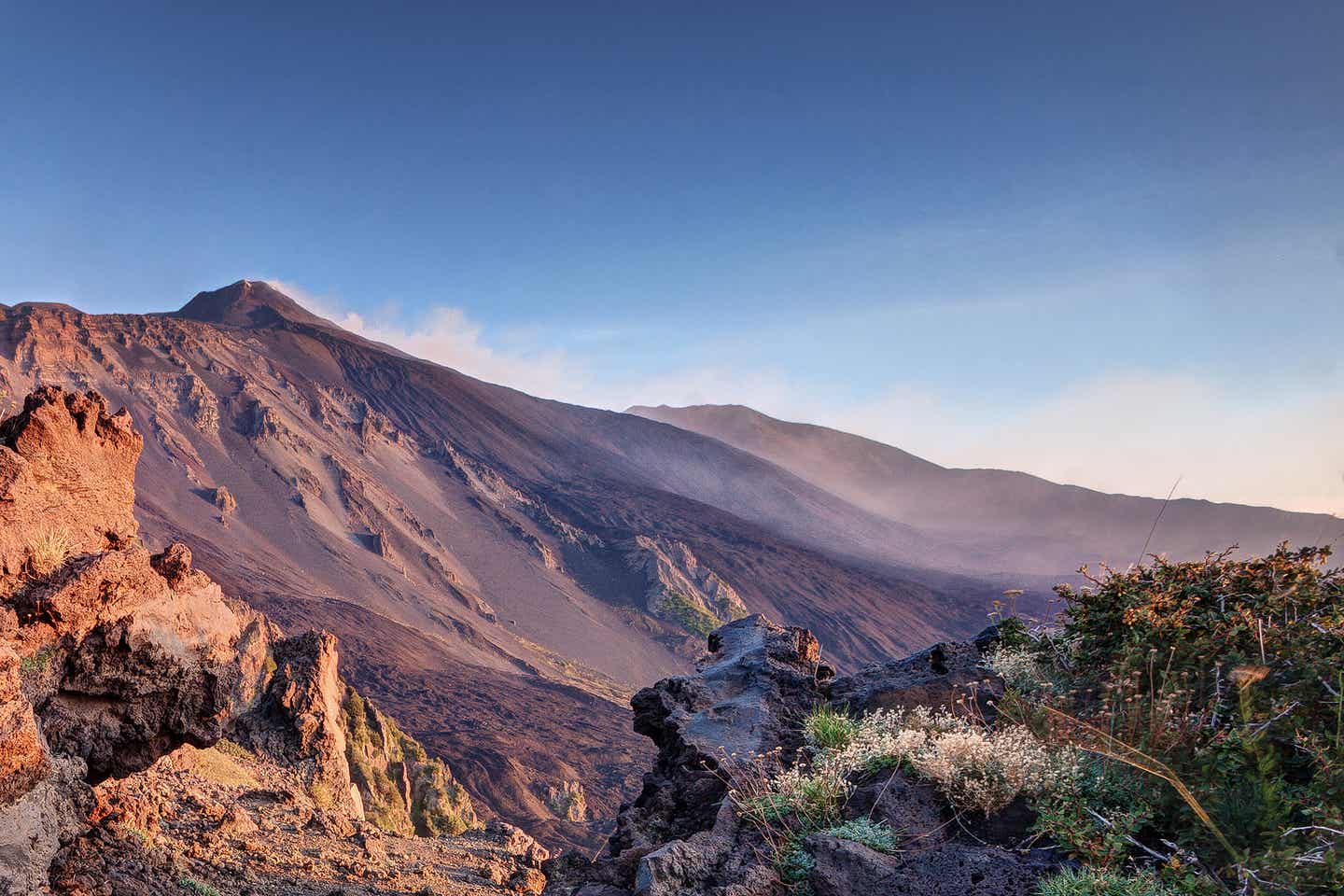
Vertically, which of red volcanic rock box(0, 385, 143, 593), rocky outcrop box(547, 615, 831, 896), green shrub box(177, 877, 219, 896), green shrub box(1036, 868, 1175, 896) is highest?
red volcanic rock box(0, 385, 143, 593)

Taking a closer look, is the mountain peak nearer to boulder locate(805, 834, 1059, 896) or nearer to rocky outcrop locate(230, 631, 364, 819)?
rocky outcrop locate(230, 631, 364, 819)

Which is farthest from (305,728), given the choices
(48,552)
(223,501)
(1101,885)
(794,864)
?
(223,501)

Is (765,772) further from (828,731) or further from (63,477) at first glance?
(63,477)

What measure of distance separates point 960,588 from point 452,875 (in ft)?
280

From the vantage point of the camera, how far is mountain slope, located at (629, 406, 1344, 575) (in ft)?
449

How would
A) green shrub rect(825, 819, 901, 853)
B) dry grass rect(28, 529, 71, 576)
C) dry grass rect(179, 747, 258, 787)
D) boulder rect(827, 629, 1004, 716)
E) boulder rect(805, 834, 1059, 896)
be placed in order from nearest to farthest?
1. boulder rect(805, 834, 1059, 896)
2. dry grass rect(28, 529, 71, 576)
3. green shrub rect(825, 819, 901, 853)
4. boulder rect(827, 629, 1004, 716)
5. dry grass rect(179, 747, 258, 787)

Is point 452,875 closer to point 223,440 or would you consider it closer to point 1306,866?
point 1306,866

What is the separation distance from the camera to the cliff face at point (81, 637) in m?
4.12

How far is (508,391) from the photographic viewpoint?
4370 inches

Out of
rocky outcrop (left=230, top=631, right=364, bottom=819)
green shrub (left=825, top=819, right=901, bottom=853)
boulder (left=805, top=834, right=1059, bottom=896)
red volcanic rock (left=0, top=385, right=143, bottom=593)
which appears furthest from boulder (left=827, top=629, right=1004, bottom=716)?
rocky outcrop (left=230, top=631, right=364, bottom=819)

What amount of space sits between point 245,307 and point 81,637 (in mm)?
105026

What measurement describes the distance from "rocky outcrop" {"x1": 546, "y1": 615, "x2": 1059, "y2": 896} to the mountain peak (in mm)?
93724

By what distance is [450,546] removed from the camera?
58094 millimetres

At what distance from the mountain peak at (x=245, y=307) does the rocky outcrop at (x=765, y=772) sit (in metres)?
93.7
